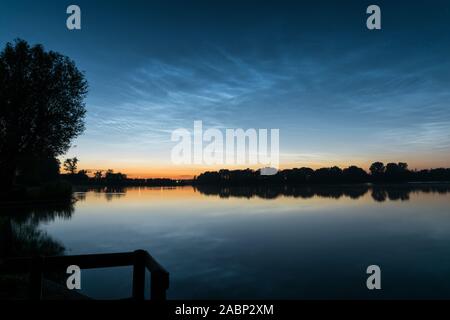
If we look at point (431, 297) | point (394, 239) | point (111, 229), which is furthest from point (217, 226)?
point (431, 297)

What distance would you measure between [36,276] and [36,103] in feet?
114

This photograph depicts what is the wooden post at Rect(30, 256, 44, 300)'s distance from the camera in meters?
8.70

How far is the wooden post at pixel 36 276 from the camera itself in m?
8.70

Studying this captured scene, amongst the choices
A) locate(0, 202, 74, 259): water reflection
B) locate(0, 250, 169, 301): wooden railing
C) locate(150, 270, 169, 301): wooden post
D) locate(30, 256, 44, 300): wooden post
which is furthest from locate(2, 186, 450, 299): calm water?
locate(150, 270, 169, 301): wooden post

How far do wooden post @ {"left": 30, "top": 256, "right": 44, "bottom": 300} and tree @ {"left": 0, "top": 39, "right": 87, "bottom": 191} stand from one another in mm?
32126

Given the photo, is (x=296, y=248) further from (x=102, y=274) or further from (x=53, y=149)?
(x=53, y=149)

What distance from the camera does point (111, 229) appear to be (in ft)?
116

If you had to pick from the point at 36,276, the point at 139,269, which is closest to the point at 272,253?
the point at 139,269

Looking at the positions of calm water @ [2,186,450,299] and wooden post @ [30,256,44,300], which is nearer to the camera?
wooden post @ [30,256,44,300]

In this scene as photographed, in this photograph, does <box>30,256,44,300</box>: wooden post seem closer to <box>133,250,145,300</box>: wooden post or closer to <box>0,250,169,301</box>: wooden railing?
<box>0,250,169,301</box>: wooden railing

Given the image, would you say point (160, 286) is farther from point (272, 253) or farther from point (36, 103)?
point (36, 103)
